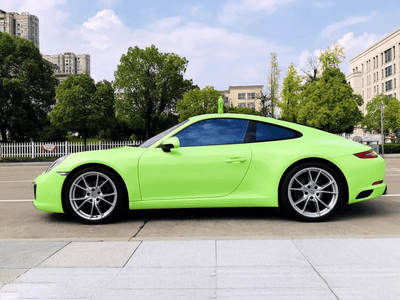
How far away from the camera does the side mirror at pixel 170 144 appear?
4750mm

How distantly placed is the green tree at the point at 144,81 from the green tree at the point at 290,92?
1355 centimetres

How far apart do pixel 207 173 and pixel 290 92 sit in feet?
147

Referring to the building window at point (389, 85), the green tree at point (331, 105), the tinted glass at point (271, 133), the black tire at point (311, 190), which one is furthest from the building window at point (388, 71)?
the black tire at point (311, 190)

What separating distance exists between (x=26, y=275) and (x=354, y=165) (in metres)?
3.91

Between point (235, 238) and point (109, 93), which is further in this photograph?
point (109, 93)

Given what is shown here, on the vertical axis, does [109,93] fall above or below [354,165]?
above

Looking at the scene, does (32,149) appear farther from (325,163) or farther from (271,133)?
(325,163)

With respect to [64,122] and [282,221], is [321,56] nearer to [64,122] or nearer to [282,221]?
[64,122]

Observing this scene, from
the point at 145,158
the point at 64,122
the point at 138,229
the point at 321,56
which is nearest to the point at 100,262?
the point at 138,229

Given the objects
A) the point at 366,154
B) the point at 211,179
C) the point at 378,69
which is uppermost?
the point at 378,69

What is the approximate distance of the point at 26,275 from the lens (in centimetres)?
293

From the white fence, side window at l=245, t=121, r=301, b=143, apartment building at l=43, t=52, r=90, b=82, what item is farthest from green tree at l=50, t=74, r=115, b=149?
apartment building at l=43, t=52, r=90, b=82

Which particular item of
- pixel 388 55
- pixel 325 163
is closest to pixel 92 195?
pixel 325 163

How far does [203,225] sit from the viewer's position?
4.77 meters
